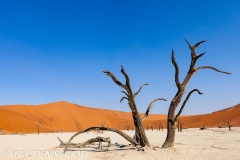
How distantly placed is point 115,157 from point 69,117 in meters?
72.8

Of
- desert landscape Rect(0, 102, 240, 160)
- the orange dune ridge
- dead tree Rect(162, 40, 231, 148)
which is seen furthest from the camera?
the orange dune ridge

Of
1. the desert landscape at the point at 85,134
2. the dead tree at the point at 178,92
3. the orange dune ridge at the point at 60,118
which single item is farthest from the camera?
the orange dune ridge at the point at 60,118

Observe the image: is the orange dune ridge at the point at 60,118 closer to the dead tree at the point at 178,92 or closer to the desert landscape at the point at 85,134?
the desert landscape at the point at 85,134

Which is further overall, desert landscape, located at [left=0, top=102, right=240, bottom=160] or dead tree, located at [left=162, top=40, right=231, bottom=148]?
dead tree, located at [left=162, top=40, right=231, bottom=148]

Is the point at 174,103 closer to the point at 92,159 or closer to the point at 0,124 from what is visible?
the point at 92,159

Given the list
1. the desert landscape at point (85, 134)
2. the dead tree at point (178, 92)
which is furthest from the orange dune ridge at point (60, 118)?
the dead tree at point (178, 92)

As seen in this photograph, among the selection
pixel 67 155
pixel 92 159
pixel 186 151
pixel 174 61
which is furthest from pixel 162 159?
pixel 174 61

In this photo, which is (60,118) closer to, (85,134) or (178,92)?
(85,134)

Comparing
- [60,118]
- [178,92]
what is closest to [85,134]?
[178,92]

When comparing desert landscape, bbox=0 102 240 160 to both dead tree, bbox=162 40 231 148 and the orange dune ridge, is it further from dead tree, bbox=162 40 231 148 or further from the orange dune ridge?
dead tree, bbox=162 40 231 148

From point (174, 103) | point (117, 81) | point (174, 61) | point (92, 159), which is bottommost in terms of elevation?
point (92, 159)

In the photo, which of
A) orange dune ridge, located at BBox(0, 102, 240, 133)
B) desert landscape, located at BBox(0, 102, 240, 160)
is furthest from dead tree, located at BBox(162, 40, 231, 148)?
orange dune ridge, located at BBox(0, 102, 240, 133)

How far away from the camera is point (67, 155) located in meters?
8.14

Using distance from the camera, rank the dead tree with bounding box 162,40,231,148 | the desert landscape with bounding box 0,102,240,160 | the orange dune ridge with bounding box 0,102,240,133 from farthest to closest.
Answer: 1. the orange dune ridge with bounding box 0,102,240,133
2. the dead tree with bounding box 162,40,231,148
3. the desert landscape with bounding box 0,102,240,160
